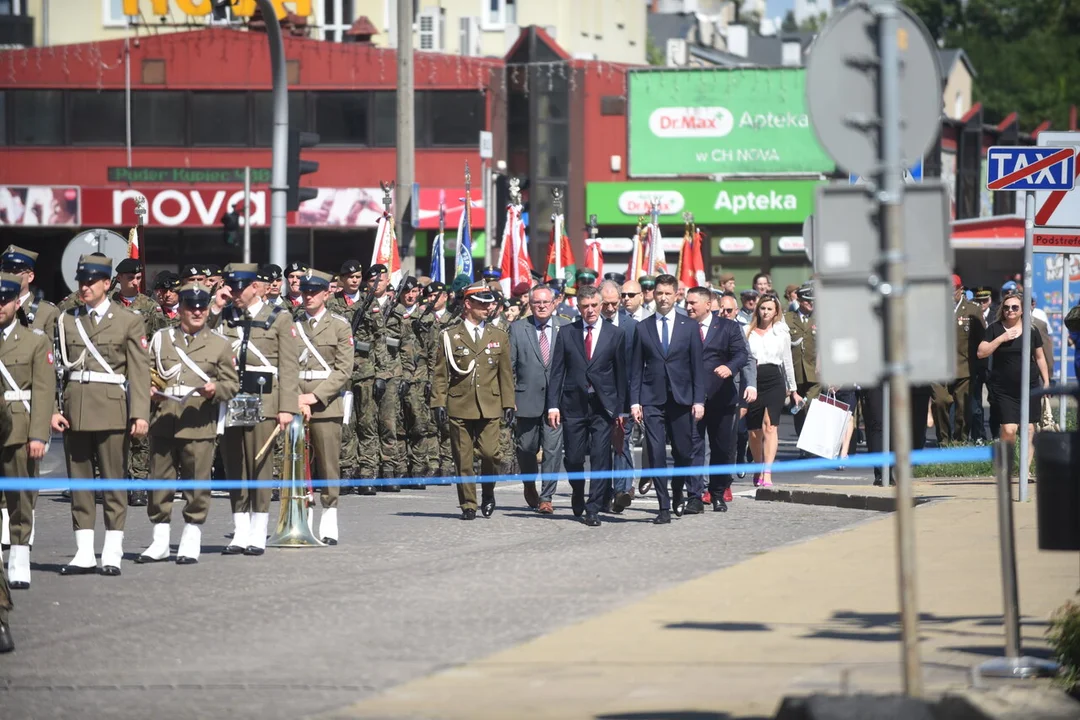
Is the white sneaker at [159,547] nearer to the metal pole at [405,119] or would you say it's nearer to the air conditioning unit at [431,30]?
the metal pole at [405,119]

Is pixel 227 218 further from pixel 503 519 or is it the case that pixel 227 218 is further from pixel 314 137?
A: pixel 503 519

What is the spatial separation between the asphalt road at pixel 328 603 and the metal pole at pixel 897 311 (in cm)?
196

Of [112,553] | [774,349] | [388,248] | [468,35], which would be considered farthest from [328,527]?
[468,35]

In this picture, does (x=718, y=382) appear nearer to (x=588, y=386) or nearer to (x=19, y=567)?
(x=588, y=386)

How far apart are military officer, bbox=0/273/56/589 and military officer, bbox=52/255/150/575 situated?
524 millimetres

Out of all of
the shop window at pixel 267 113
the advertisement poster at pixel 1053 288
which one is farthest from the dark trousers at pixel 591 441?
the shop window at pixel 267 113

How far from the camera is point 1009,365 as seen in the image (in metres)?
18.4

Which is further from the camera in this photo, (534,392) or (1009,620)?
(534,392)

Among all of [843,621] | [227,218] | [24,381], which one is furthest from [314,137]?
[843,621]

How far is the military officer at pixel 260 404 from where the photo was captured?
46.1ft

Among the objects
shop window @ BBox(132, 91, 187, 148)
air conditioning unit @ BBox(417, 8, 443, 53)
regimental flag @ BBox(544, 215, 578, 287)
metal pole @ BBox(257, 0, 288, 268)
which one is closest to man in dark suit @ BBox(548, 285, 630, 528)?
metal pole @ BBox(257, 0, 288, 268)

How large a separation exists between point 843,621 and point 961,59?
76.3m

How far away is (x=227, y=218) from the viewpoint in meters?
26.1

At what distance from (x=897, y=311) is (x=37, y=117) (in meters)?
49.1
